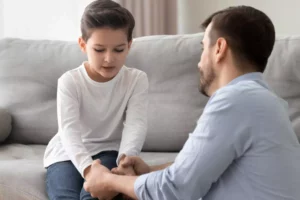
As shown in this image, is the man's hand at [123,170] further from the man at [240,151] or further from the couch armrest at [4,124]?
the couch armrest at [4,124]

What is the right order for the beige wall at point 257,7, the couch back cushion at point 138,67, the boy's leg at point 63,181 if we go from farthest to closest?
the beige wall at point 257,7 < the couch back cushion at point 138,67 < the boy's leg at point 63,181

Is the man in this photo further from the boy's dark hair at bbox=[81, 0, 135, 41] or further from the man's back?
the boy's dark hair at bbox=[81, 0, 135, 41]

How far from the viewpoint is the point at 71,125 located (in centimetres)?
168

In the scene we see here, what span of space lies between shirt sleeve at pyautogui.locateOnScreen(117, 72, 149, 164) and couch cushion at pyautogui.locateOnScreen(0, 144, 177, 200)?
8.3 inches

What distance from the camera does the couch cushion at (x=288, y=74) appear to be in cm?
203

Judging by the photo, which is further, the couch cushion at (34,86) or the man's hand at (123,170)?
the couch cushion at (34,86)

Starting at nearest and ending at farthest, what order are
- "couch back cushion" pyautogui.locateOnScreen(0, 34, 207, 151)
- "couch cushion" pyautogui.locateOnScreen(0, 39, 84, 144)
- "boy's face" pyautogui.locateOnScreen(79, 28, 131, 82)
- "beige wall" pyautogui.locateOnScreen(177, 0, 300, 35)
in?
"boy's face" pyautogui.locateOnScreen(79, 28, 131, 82), "couch back cushion" pyautogui.locateOnScreen(0, 34, 207, 151), "couch cushion" pyautogui.locateOnScreen(0, 39, 84, 144), "beige wall" pyautogui.locateOnScreen(177, 0, 300, 35)

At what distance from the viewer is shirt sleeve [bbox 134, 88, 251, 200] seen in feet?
3.83

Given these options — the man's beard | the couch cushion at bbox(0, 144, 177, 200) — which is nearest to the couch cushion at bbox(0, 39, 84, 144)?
the couch cushion at bbox(0, 144, 177, 200)

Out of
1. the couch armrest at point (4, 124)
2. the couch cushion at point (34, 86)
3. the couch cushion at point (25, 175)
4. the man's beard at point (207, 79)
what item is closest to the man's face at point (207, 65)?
the man's beard at point (207, 79)

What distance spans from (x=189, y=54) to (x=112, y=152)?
0.65 metres

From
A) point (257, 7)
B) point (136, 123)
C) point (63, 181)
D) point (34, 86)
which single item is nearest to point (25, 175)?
point (63, 181)

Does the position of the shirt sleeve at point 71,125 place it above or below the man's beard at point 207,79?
below

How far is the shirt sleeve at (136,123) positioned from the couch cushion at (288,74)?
0.58 metres
